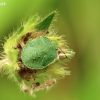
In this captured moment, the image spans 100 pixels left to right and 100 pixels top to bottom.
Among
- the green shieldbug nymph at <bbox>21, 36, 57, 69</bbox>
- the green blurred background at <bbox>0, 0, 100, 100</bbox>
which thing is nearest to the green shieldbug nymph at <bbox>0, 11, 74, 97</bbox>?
the green shieldbug nymph at <bbox>21, 36, 57, 69</bbox>

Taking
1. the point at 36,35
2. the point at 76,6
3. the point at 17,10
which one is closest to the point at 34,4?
the point at 17,10

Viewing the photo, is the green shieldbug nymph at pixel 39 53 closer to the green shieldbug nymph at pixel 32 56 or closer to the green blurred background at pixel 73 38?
the green shieldbug nymph at pixel 32 56

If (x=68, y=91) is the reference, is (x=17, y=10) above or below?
above

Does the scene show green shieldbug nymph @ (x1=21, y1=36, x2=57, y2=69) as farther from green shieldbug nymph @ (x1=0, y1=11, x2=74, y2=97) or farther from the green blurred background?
the green blurred background

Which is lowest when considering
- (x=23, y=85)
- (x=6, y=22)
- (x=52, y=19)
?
(x=23, y=85)

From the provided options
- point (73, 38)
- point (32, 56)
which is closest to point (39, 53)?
point (32, 56)

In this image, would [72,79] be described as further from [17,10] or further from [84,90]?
[17,10]

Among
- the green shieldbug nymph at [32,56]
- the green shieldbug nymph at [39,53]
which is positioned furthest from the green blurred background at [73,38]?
the green shieldbug nymph at [39,53]

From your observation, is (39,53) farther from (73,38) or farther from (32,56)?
(73,38)
